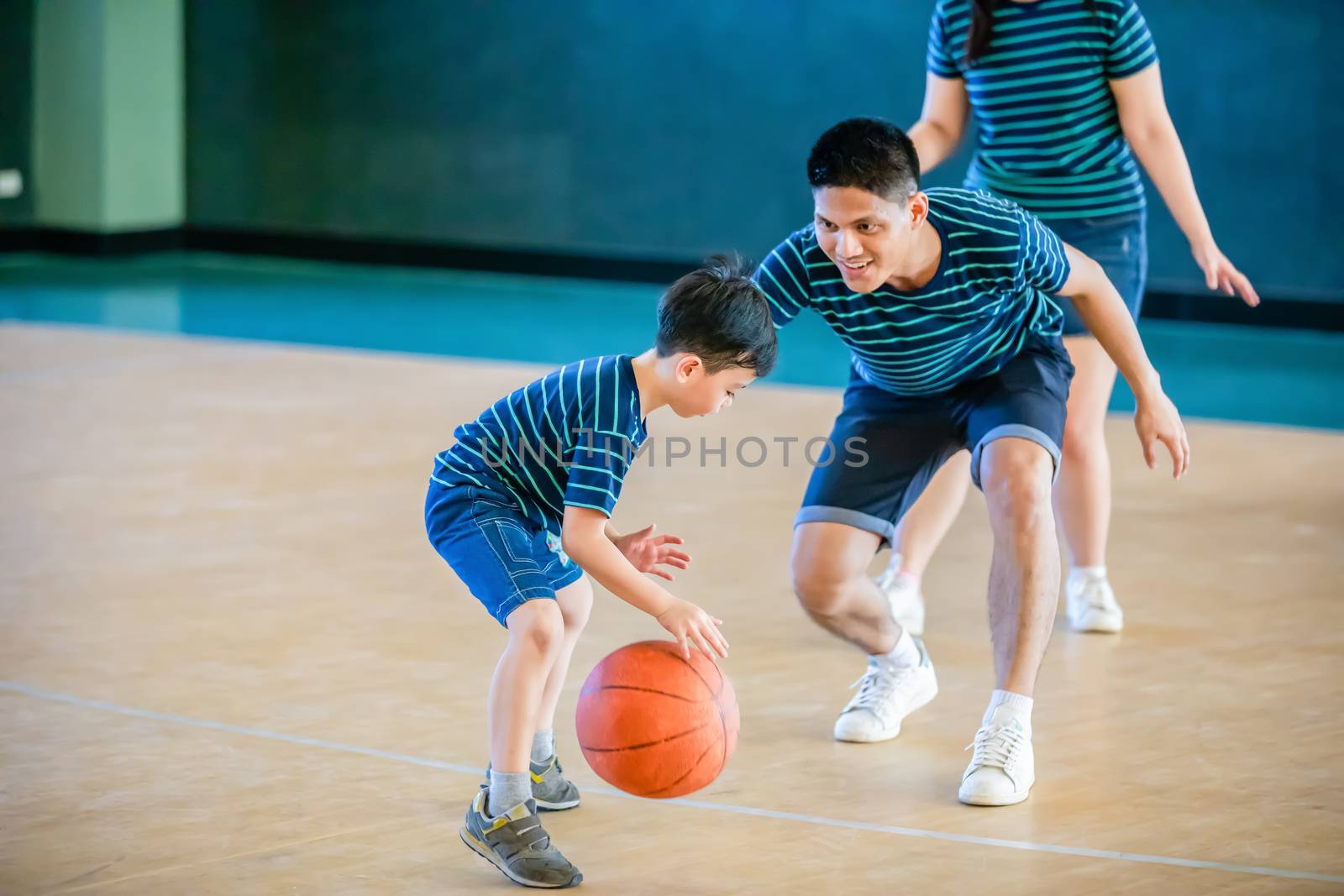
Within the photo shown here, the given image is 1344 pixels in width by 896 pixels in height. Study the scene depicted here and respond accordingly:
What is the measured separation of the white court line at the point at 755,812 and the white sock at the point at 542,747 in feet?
0.45

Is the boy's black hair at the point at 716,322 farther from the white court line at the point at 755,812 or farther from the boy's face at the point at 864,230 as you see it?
the white court line at the point at 755,812

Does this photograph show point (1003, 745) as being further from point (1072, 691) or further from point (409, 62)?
point (409, 62)

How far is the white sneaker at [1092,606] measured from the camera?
167 inches

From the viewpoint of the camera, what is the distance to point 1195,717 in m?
3.66

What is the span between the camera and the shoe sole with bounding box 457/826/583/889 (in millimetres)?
2777

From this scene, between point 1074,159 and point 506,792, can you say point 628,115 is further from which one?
point 506,792

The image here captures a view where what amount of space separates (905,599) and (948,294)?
110cm

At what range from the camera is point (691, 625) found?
110 inches

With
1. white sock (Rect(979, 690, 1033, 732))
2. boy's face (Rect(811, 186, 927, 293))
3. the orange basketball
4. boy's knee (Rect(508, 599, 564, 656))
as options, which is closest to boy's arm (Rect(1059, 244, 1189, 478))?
boy's face (Rect(811, 186, 927, 293))

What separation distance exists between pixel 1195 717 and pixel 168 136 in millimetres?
9391

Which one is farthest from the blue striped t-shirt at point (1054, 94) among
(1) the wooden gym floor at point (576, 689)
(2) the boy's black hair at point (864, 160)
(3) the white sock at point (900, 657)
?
(3) the white sock at point (900, 657)

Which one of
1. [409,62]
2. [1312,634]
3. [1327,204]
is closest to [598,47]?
[409,62]

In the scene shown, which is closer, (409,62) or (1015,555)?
(1015,555)

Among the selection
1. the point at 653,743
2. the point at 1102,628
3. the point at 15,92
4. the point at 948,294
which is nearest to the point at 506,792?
the point at 653,743
